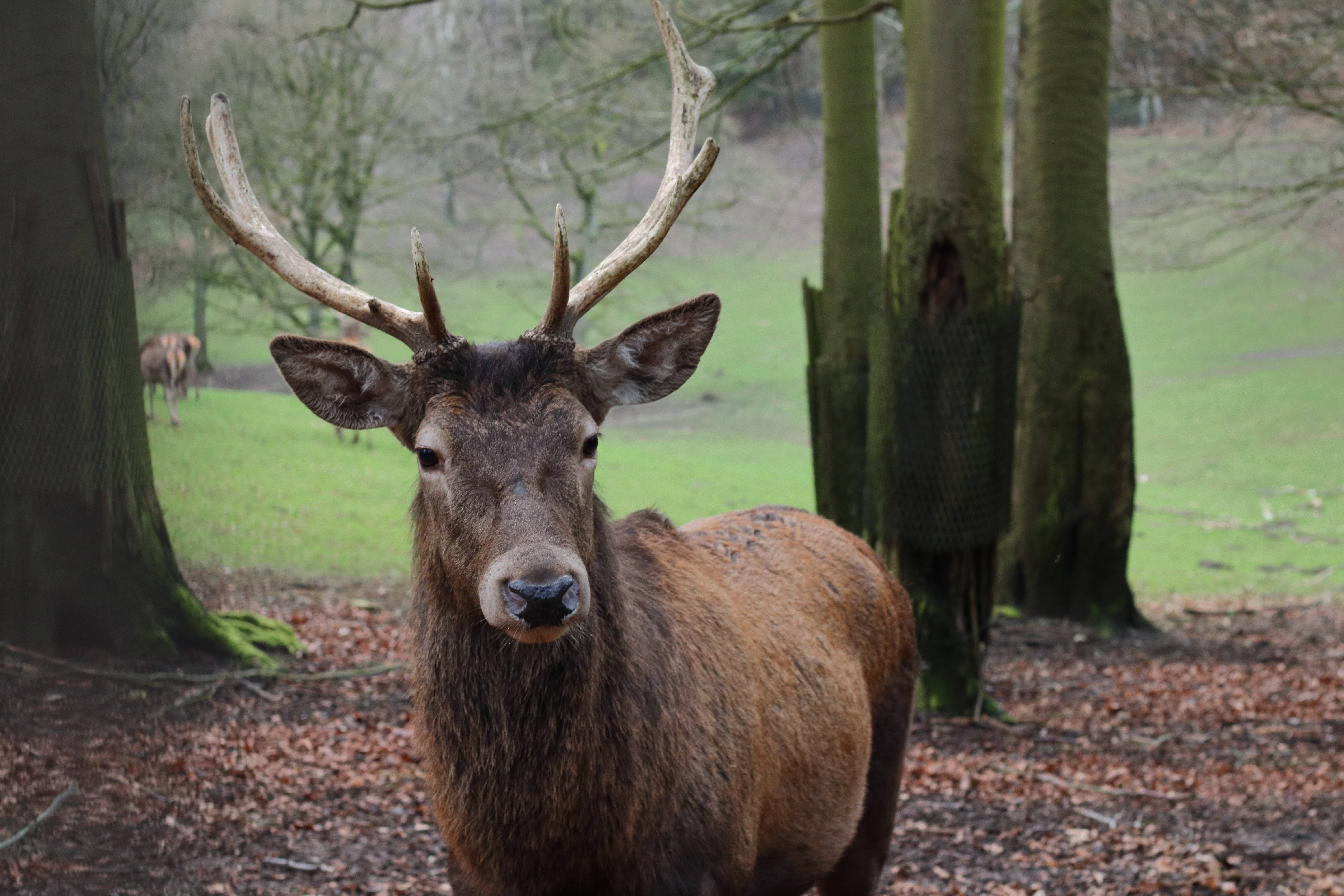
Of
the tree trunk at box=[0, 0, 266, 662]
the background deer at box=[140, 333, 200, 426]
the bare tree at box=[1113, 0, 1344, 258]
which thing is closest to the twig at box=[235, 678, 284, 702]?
the background deer at box=[140, 333, 200, 426]

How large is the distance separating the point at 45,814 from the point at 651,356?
2388mm

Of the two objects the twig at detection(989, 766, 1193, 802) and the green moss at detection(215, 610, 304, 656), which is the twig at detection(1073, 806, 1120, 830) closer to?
the twig at detection(989, 766, 1193, 802)

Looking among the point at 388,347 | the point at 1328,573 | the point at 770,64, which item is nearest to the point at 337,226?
the point at 388,347

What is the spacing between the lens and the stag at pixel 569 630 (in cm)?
299

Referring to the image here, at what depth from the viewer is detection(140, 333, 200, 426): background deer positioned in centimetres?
486

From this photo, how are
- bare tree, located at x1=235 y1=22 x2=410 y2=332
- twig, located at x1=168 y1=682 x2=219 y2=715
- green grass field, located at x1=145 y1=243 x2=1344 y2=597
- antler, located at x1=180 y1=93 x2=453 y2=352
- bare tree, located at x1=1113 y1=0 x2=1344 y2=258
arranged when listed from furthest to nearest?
bare tree, located at x1=235 y1=22 x2=410 y2=332 → bare tree, located at x1=1113 y1=0 x2=1344 y2=258 → green grass field, located at x1=145 y1=243 x2=1344 y2=597 → twig, located at x1=168 y1=682 x2=219 y2=715 → antler, located at x1=180 y1=93 x2=453 y2=352

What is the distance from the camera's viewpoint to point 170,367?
20.2 ft

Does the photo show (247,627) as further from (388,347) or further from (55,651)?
(388,347)

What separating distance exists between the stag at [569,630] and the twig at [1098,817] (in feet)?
8.08

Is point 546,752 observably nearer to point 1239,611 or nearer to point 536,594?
point 536,594

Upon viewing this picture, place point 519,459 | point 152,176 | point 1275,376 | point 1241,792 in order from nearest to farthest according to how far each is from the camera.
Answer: point 519,459 < point 152,176 < point 1241,792 < point 1275,376

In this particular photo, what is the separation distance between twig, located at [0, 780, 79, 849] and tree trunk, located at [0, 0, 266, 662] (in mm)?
459

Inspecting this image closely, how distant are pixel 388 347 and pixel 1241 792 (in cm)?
1285

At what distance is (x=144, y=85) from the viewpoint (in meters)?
5.09
